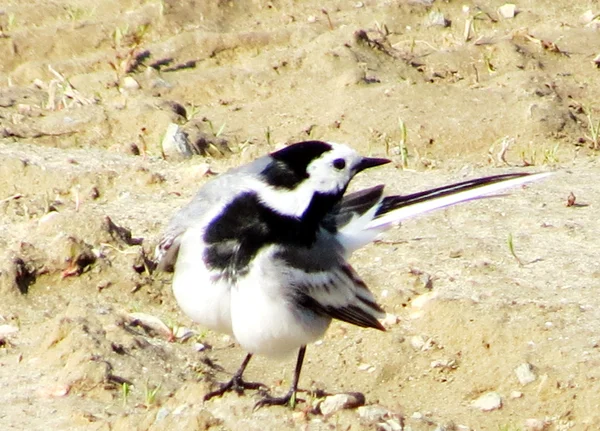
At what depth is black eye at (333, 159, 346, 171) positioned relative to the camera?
16.6ft

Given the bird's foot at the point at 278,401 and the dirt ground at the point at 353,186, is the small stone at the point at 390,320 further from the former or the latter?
the bird's foot at the point at 278,401

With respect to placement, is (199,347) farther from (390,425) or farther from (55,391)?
(390,425)

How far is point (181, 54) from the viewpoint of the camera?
8.60m

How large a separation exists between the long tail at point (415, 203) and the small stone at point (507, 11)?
422 cm

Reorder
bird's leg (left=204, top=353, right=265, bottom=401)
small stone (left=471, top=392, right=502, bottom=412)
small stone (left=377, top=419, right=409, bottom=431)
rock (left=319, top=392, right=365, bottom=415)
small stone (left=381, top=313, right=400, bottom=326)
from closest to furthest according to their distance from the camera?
small stone (left=377, top=419, right=409, bottom=431), rock (left=319, top=392, right=365, bottom=415), bird's leg (left=204, top=353, right=265, bottom=401), small stone (left=471, top=392, right=502, bottom=412), small stone (left=381, top=313, right=400, bottom=326)

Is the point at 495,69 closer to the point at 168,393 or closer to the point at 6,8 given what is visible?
the point at 6,8

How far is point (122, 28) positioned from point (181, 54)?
43cm

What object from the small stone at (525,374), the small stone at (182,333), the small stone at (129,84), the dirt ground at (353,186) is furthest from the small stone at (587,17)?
the small stone at (182,333)

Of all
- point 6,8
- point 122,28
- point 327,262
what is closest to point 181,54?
point 122,28

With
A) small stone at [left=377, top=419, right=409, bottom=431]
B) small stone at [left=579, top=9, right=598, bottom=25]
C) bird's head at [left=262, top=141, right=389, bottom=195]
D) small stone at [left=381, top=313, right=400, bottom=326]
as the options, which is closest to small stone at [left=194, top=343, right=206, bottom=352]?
small stone at [left=381, top=313, right=400, bottom=326]

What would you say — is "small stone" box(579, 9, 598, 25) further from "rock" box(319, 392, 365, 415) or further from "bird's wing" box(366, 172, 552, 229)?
"rock" box(319, 392, 365, 415)

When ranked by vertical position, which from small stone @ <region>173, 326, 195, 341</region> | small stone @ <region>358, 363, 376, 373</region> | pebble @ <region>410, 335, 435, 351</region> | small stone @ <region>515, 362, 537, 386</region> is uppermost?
small stone @ <region>173, 326, 195, 341</region>

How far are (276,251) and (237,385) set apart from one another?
1.96 ft

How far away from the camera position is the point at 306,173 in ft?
16.7
